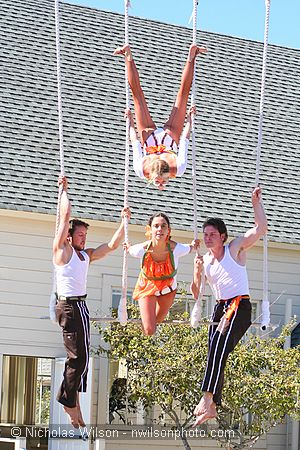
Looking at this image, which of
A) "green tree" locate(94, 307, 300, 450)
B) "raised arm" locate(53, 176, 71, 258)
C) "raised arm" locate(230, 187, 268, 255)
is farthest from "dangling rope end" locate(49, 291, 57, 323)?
"green tree" locate(94, 307, 300, 450)

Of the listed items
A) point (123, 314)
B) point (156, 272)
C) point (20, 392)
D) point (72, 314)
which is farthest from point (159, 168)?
point (20, 392)

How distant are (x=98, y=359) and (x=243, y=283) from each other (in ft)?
23.7

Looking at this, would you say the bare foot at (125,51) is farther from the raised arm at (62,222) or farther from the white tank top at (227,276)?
the white tank top at (227,276)

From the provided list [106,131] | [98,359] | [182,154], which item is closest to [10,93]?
[106,131]

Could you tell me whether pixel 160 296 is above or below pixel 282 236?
below

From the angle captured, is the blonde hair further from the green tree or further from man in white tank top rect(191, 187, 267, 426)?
the green tree

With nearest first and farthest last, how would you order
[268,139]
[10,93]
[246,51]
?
[10,93] → [268,139] → [246,51]

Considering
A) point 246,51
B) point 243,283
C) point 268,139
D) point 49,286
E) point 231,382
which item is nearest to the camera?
point 243,283

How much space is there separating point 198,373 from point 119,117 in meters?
4.82

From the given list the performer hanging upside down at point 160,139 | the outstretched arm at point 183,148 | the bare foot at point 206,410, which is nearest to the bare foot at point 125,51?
the performer hanging upside down at point 160,139

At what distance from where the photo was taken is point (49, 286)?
16.9 m

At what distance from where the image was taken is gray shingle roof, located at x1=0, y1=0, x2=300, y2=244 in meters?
17.5

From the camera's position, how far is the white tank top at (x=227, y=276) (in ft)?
32.7

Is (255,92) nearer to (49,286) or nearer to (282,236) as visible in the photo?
(282,236)
